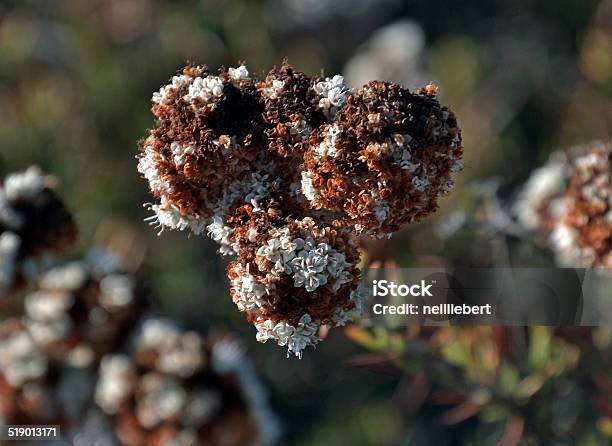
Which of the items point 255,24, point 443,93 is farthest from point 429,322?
point 255,24

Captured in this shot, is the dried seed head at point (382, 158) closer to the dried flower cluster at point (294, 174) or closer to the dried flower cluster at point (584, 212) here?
the dried flower cluster at point (294, 174)

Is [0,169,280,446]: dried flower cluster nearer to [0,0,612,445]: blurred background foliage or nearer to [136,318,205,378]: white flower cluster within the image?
[136,318,205,378]: white flower cluster

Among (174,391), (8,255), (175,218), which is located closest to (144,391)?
(174,391)

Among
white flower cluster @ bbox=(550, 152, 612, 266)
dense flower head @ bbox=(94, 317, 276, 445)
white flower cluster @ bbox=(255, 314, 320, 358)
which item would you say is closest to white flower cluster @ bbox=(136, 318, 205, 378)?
dense flower head @ bbox=(94, 317, 276, 445)

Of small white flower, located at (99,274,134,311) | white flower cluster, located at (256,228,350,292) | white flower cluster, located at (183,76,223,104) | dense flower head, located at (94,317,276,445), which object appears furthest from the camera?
small white flower, located at (99,274,134,311)

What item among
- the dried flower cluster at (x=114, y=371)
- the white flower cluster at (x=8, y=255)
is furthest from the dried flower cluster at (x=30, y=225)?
the dried flower cluster at (x=114, y=371)

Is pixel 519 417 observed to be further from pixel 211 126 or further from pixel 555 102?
pixel 555 102

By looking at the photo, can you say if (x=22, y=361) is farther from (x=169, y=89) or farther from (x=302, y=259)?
(x=302, y=259)

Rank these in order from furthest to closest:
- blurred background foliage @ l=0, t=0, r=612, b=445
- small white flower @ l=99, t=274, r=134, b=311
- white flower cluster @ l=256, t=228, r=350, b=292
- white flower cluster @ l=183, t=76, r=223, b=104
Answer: blurred background foliage @ l=0, t=0, r=612, b=445 < small white flower @ l=99, t=274, r=134, b=311 < white flower cluster @ l=183, t=76, r=223, b=104 < white flower cluster @ l=256, t=228, r=350, b=292
